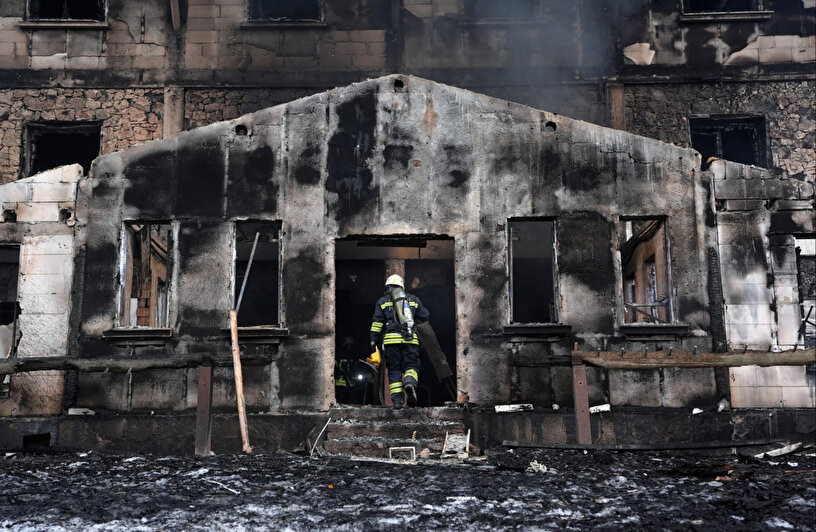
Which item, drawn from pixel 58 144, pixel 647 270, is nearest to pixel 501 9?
pixel 647 270

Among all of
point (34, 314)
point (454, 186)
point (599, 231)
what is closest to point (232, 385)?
point (34, 314)

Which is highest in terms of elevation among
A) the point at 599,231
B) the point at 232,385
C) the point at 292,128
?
the point at 292,128

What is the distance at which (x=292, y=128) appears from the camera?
12.6 metres

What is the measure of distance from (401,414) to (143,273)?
5.27 metres

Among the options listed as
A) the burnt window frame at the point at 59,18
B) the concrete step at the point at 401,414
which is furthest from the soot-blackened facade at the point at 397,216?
the burnt window frame at the point at 59,18

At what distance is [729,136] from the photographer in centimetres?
1839

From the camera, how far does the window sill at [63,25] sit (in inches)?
714

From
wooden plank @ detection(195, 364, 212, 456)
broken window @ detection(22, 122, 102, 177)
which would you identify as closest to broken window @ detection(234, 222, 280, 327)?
broken window @ detection(22, 122, 102, 177)

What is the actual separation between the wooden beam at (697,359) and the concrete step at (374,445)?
2.17 m

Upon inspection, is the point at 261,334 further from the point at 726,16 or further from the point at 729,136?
the point at 726,16

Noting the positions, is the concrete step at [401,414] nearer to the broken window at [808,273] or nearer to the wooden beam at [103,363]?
the wooden beam at [103,363]

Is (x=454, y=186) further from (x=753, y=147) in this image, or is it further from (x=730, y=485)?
(x=753, y=147)

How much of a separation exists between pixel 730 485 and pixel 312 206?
6.53 m

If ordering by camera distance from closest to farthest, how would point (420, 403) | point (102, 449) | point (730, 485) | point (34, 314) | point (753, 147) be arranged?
point (730, 485) < point (102, 449) < point (34, 314) < point (420, 403) < point (753, 147)
